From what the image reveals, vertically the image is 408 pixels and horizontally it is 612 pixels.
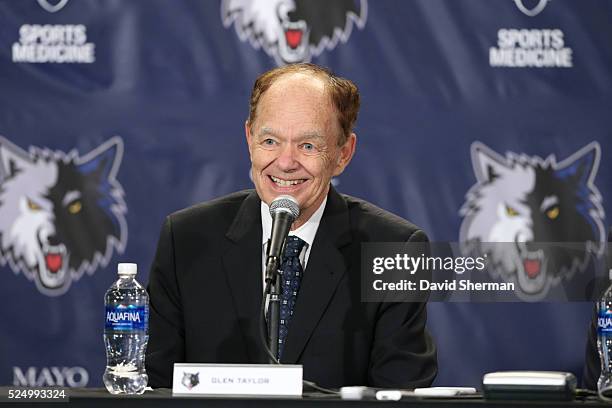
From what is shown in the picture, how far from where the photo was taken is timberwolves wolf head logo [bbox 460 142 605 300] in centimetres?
385

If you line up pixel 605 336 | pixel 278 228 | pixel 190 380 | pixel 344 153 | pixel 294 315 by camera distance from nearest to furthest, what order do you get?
pixel 190 380 → pixel 278 228 → pixel 605 336 → pixel 294 315 → pixel 344 153

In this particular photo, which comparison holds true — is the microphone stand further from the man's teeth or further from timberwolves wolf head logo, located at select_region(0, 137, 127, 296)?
timberwolves wolf head logo, located at select_region(0, 137, 127, 296)

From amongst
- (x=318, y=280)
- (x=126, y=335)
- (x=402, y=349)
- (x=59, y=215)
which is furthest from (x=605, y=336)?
(x=59, y=215)

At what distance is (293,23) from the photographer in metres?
3.97

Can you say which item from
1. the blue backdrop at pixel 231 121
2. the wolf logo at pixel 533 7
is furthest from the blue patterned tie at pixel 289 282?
the wolf logo at pixel 533 7

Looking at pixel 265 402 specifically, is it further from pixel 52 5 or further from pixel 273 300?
pixel 52 5

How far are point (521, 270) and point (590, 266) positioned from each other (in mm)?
273

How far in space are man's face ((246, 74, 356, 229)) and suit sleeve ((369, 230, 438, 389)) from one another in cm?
41

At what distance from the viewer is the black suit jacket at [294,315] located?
2734mm

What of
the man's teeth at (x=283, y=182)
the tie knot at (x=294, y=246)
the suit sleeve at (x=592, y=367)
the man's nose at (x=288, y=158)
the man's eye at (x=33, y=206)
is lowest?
the suit sleeve at (x=592, y=367)

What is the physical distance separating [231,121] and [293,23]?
459mm

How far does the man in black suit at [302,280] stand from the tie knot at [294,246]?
1 centimetres

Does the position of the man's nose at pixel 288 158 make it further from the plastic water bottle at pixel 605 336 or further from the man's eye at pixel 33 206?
the man's eye at pixel 33 206

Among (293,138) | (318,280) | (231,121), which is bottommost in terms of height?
(318,280)
